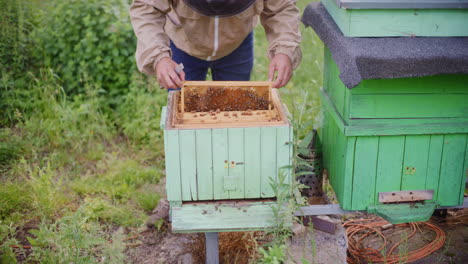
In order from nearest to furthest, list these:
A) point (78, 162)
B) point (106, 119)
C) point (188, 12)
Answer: point (188, 12)
point (78, 162)
point (106, 119)

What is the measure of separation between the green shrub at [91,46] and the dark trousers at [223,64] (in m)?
1.40

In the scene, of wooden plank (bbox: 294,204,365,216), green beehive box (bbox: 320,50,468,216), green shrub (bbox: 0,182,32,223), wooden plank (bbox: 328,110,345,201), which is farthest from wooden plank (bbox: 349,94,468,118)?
green shrub (bbox: 0,182,32,223)

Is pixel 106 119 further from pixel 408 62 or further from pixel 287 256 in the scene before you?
A: pixel 408 62

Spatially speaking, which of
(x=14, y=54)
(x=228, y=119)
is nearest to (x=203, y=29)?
(x=228, y=119)

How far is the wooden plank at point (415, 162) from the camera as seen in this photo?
7.74 ft

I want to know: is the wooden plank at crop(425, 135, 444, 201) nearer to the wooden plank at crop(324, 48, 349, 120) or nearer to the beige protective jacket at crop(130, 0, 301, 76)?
the wooden plank at crop(324, 48, 349, 120)

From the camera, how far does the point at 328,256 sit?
8.10ft

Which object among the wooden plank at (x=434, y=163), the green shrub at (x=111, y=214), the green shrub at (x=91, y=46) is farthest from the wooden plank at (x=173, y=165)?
the green shrub at (x=91, y=46)

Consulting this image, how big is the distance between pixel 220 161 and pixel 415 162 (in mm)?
955

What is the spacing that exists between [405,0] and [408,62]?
1.08 ft

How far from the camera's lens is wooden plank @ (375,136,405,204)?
2.35 meters

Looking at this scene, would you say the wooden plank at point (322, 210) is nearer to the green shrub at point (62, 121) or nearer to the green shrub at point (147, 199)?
the green shrub at point (147, 199)

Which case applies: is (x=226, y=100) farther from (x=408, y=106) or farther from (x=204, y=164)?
(x=408, y=106)

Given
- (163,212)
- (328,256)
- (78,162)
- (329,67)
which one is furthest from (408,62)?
(78,162)
